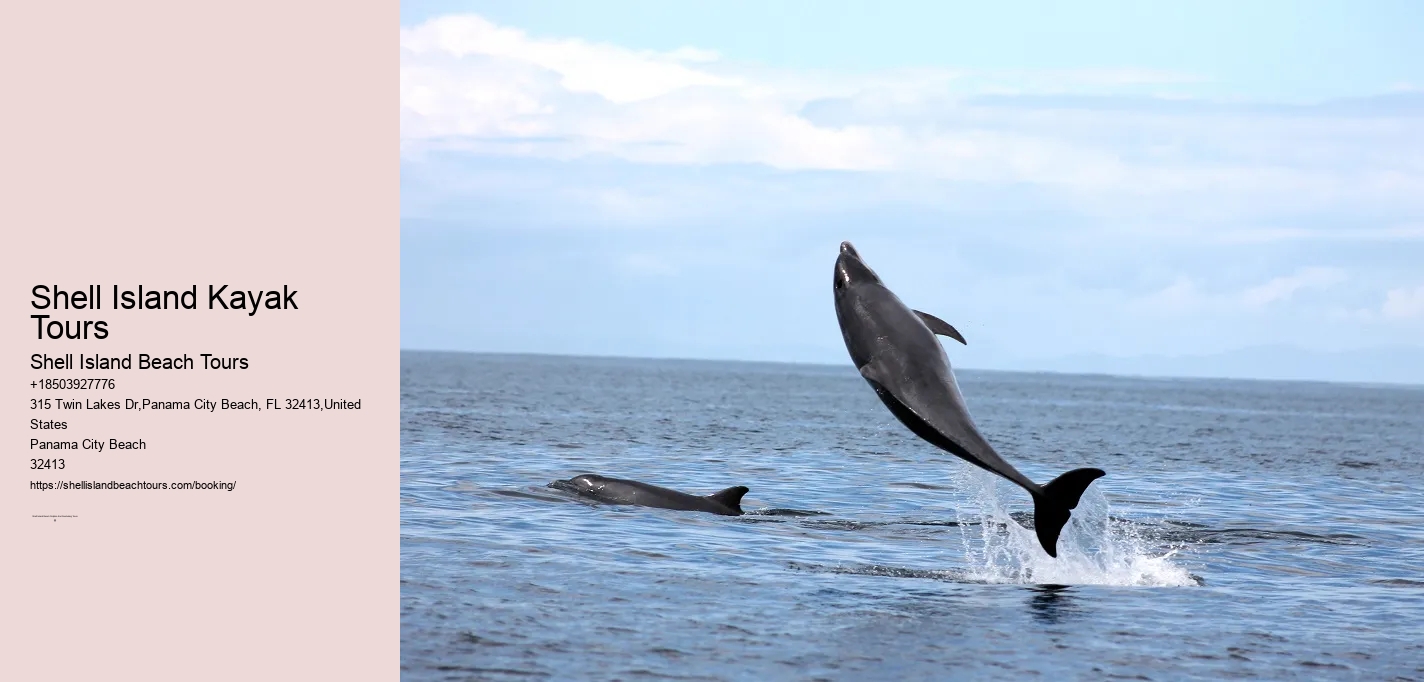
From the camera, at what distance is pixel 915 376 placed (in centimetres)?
1488

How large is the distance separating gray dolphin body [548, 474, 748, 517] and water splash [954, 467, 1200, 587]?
4275 mm

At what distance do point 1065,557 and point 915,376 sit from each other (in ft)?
28.2

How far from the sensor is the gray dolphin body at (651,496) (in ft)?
90.2

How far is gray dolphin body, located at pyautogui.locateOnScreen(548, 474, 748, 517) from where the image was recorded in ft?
90.2

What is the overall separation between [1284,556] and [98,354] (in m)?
18.3

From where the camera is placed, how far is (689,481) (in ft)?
117

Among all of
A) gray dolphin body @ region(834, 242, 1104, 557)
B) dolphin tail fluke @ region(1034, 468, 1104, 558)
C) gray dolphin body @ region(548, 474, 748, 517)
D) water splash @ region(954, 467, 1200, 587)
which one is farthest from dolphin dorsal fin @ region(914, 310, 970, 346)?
gray dolphin body @ region(548, 474, 748, 517)

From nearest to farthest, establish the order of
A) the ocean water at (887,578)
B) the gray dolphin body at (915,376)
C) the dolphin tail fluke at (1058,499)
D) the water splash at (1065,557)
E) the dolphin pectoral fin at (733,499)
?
the gray dolphin body at (915,376), the ocean water at (887,578), the dolphin tail fluke at (1058,499), the water splash at (1065,557), the dolphin pectoral fin at (733,499)

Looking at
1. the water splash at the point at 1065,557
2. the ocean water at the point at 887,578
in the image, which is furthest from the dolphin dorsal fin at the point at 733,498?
the water splash at the point at 1065,557

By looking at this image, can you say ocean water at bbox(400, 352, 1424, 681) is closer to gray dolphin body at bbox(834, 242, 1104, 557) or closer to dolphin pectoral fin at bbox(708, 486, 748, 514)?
dolphin pectoral fin at bbox(708, 486, 748, 514)

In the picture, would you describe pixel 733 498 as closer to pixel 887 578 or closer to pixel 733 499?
pixel 733 499

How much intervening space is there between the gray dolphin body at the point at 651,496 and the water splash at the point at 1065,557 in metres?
4.27

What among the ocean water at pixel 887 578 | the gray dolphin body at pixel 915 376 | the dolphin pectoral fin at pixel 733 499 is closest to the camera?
the gray dolphin body at pixel 915 376

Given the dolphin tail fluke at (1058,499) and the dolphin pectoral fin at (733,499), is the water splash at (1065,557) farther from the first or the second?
the dolphin pectoral fin at (733,499)
